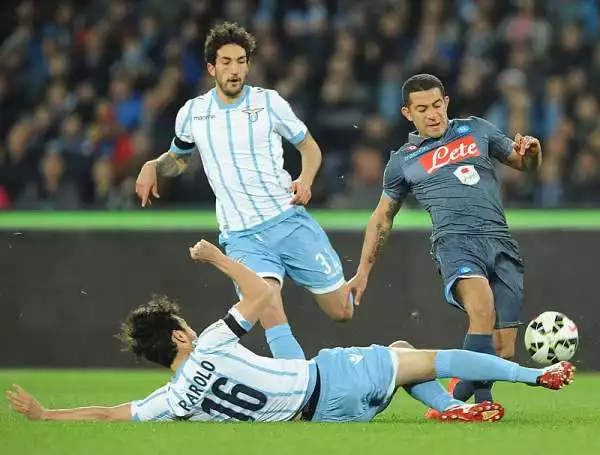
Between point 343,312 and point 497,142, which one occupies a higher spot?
point 497,142

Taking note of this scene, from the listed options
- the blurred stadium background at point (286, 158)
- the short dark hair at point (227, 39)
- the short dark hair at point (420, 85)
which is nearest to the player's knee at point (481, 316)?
the blurred stadium background at point (286, 158)

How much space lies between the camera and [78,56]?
16.1 meters

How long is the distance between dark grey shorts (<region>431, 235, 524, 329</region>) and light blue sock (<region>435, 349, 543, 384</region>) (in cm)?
81

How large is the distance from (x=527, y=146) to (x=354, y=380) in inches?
66.4

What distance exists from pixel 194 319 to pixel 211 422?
14.7ft

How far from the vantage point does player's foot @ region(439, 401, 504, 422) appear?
24.7 ft

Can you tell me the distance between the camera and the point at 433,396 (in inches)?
300

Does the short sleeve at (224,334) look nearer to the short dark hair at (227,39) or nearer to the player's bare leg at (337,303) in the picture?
the player's bare leg at (337,303)

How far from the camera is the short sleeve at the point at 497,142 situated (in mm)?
8438

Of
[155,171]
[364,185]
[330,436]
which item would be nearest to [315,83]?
[364,185]

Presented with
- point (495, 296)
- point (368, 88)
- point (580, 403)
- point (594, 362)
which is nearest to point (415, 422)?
point (495, 296)

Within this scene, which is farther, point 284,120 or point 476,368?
point 284,120

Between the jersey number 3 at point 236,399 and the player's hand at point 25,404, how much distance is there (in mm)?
878

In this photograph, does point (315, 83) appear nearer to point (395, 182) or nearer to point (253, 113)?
point (253, 113)
